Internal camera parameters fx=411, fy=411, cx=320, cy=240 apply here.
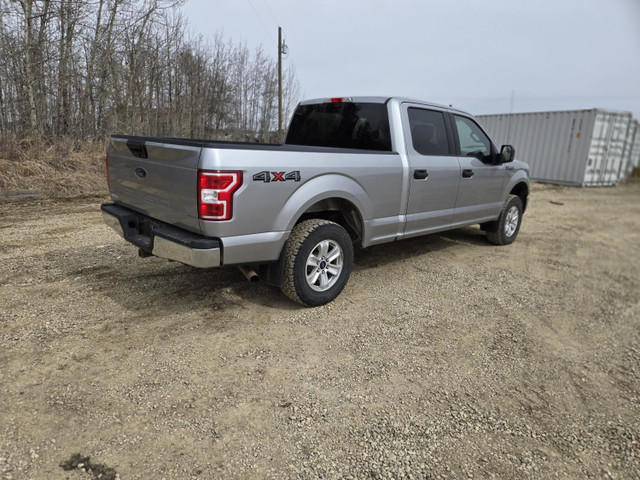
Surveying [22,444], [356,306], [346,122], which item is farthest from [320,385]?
[346,122]

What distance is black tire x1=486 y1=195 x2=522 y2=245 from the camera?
20.1 ft

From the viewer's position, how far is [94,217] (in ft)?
22.3

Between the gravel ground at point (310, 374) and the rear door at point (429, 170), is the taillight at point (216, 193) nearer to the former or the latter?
the gravel ground at point (310, 374)

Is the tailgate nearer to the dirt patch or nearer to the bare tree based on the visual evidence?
the dirt patch

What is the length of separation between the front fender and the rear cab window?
2.38ft

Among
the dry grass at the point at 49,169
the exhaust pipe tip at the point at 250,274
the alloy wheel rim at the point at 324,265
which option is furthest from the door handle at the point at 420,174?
the dry grass at the point at 49,169

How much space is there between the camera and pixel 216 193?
111 inches

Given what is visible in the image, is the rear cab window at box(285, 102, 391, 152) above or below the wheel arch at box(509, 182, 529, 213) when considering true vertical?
above

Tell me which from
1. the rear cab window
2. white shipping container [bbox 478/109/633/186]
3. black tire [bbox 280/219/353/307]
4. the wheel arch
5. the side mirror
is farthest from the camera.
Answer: white shipping container [bbox 478/109/633/186]

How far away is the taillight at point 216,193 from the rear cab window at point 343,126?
1925mm

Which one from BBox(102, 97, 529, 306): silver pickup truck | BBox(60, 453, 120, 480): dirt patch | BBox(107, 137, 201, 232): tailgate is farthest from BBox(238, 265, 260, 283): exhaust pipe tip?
BBox(60, 453, 120, 480): dirt patch

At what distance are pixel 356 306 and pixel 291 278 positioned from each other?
771 mm

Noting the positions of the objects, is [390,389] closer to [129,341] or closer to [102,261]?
[129,341]

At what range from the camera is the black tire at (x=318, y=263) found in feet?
11.2
